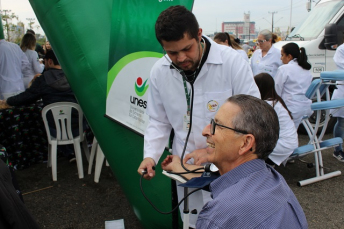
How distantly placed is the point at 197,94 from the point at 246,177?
811 millimetres

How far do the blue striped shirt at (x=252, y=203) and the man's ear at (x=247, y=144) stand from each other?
6 cm

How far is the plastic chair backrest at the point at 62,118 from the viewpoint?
465 centimetres

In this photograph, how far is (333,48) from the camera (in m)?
6.37

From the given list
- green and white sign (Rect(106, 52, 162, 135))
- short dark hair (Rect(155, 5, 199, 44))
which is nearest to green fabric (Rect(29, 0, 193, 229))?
green and white sign (Rect(106, 52, 162, 135))

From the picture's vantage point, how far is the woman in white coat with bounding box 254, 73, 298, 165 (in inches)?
148

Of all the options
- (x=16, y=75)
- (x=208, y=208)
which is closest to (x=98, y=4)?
(x=208, y=208)

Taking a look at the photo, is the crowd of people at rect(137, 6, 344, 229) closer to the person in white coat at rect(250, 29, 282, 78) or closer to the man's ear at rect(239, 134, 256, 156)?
the man's ear at rect(239, 134, 256, 156)

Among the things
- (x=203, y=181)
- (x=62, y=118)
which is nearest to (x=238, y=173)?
(x=203, y=181)

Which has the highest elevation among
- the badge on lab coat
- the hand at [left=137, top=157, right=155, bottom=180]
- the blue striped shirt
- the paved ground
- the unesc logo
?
the unesc logo

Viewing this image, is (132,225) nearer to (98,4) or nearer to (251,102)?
(98,4)

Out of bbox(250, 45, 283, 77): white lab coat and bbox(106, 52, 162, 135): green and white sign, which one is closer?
bbox(106, 52, 162, 135): green and white sign

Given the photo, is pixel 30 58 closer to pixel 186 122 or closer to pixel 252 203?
pixel 186 122

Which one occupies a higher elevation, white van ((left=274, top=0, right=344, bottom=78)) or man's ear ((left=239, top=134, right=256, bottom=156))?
white van ((left=274, top=0, right=344, bottom=78))

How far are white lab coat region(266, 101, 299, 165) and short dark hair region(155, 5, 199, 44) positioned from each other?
211 centimetres
